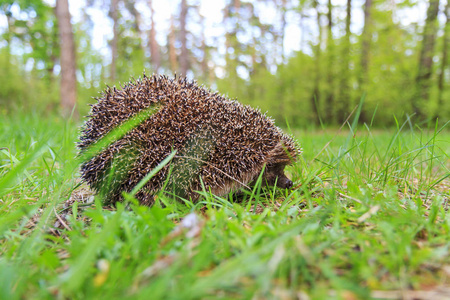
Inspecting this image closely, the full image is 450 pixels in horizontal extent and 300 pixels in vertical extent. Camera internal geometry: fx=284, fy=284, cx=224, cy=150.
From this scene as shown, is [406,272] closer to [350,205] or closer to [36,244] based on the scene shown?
[350,205]

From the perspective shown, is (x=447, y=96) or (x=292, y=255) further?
(x=447, y=96)

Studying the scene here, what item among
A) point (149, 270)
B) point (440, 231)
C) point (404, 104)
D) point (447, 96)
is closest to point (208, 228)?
point (149, 270)

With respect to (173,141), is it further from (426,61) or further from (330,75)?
(330,75)

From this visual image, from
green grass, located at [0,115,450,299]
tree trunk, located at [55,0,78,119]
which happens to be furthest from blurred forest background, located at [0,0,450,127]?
green grass, located at [0,115,450,299]

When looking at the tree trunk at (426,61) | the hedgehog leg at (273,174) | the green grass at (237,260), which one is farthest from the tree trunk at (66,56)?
the tree trunk at (426,61)

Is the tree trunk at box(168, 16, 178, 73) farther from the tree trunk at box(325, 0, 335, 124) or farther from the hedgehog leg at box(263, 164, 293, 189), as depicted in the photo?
the hedgehog leg at box(263, 164, 293, 189)

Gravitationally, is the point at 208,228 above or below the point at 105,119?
below

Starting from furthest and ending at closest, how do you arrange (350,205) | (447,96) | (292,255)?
(447,96), (350,205), (292,255)
